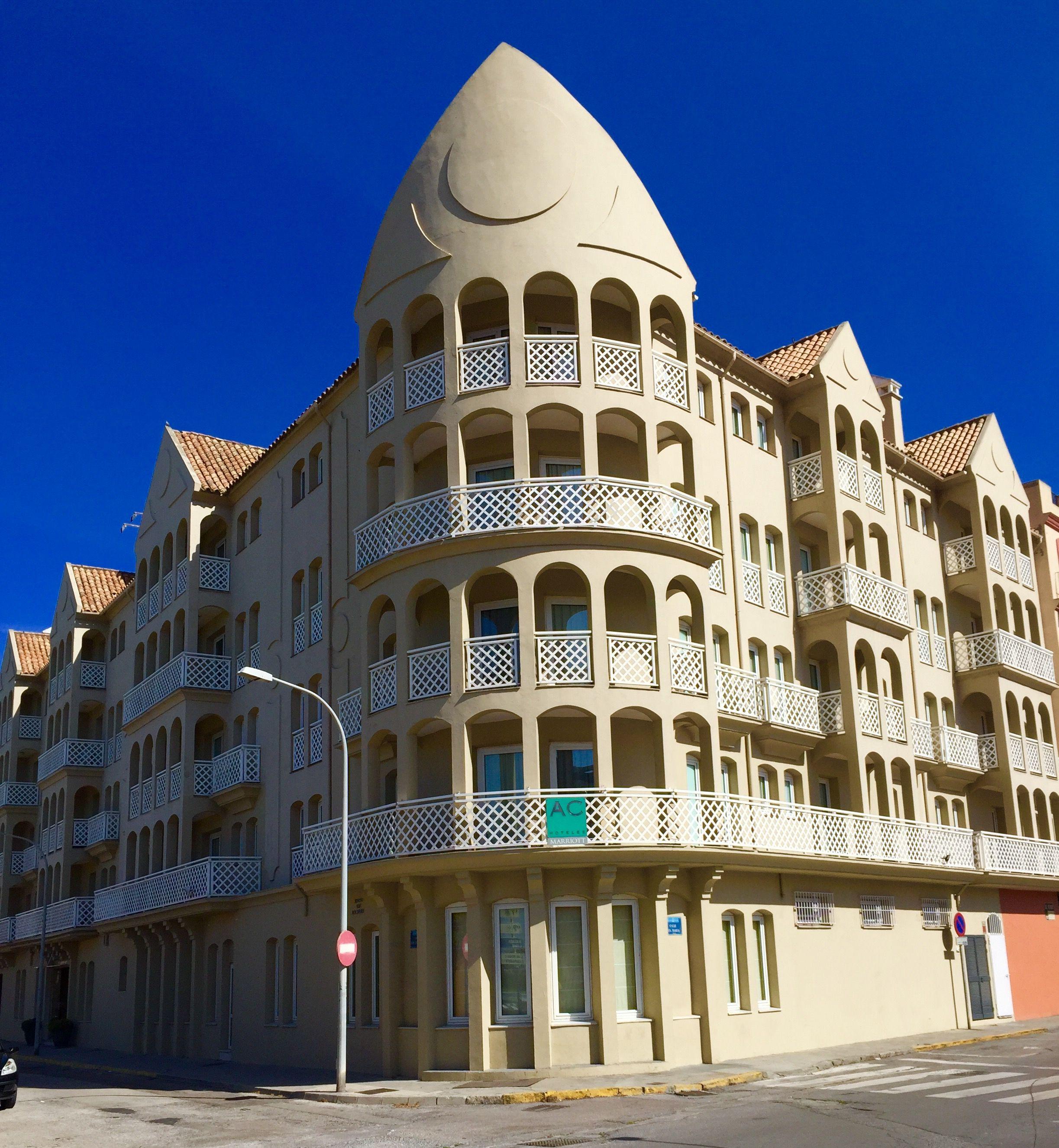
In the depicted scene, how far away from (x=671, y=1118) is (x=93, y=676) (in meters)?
38.5

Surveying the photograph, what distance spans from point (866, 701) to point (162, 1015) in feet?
73.0

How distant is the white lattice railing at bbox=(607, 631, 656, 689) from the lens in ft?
81.1

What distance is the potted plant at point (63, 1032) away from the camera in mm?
44500

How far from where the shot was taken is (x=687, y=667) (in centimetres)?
2581

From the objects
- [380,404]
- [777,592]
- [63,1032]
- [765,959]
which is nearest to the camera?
[765,959]

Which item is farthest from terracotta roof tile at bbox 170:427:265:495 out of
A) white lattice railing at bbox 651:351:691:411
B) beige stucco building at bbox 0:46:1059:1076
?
white lattice railing at bbox 651:351:691:411

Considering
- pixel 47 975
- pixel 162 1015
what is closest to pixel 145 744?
pixel 162 1015

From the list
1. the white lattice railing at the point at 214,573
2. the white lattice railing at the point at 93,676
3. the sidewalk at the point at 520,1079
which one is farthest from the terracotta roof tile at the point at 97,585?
the sidewalk at the point at 520,1079

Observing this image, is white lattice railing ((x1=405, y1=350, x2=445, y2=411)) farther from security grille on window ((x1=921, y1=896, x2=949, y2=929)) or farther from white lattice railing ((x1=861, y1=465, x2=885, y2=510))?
security grille on window ((x1=921, y1=896, x2=949, y2=929))

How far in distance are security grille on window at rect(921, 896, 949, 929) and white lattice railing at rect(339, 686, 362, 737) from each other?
1593 cm

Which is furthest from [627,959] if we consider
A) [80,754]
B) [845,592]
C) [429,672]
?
[80,754]

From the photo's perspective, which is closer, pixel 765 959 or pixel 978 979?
pixel 765 959

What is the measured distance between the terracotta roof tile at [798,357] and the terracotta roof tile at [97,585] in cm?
2743

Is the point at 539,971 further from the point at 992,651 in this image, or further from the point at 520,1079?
the point at 992,651
